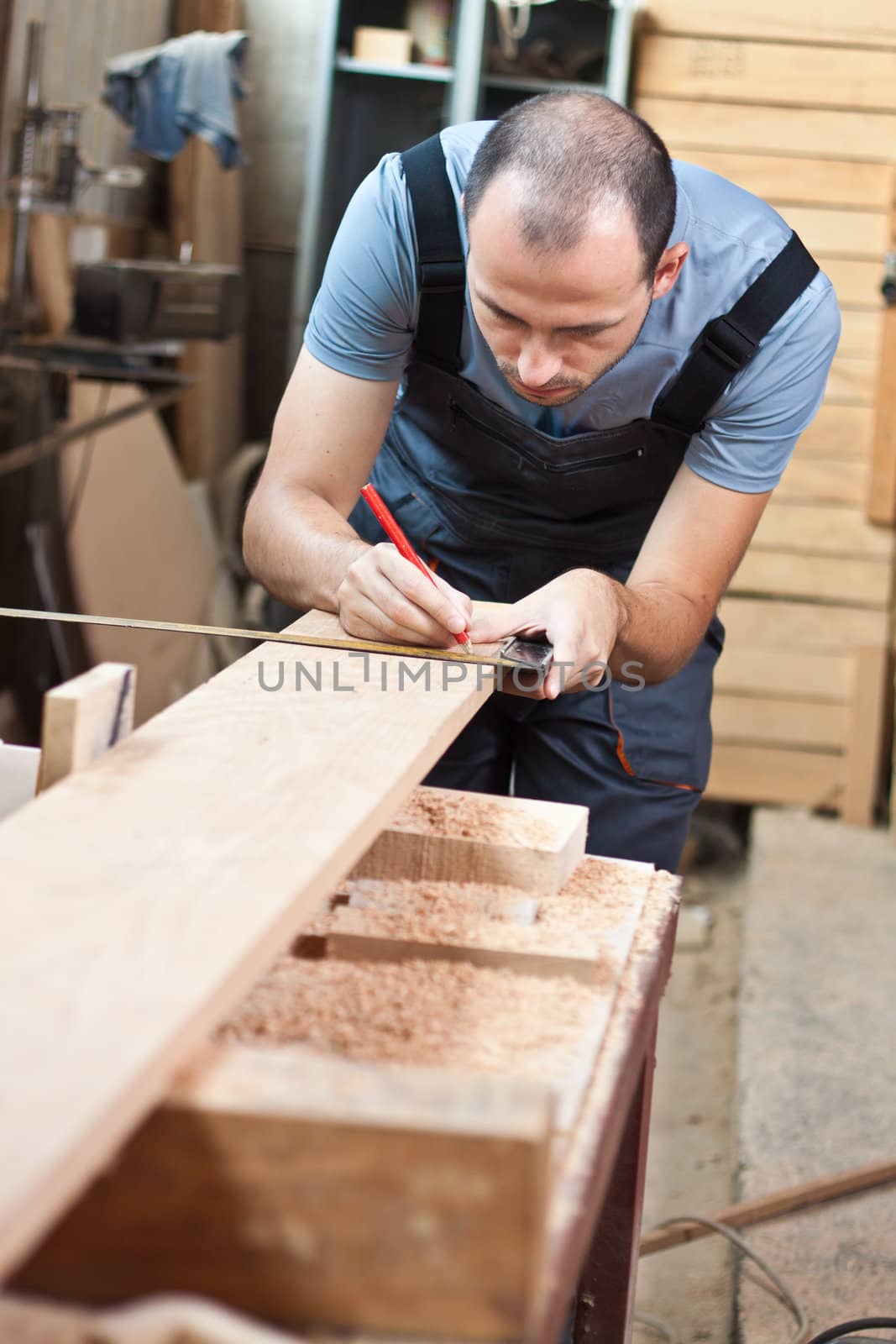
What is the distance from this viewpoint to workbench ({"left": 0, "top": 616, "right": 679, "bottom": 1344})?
728mm

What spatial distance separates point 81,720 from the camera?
1180mm

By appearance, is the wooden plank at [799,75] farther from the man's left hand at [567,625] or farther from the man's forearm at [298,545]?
the man's left hand at [567,625]

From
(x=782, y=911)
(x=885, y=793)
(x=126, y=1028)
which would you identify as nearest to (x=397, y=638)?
(x=126, y=1028)

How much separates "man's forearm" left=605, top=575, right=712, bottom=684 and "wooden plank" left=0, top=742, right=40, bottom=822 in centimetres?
78

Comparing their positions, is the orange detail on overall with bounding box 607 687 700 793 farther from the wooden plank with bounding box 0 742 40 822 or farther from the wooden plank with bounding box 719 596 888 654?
the wooden plank with bounding box 719 596 888 654

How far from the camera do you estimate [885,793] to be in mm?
4543

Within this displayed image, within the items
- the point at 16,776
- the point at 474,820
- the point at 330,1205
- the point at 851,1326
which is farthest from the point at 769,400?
the point at 330,1205

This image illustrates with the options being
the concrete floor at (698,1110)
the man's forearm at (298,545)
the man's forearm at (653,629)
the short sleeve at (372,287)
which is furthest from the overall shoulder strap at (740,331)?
the concrete floor at (698,1110)

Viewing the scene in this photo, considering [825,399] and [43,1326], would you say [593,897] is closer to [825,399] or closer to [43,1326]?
[43,1326]

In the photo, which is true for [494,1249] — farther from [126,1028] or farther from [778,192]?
[778,192]

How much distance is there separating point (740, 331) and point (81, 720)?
117 cm

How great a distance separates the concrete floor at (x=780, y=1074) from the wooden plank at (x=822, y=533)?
2.82ft

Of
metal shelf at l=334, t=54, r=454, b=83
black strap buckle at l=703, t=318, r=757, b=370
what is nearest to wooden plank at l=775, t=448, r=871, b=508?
metal shelf at l=334, t=54, r=454, b=83

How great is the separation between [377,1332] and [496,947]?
0.41 metres
